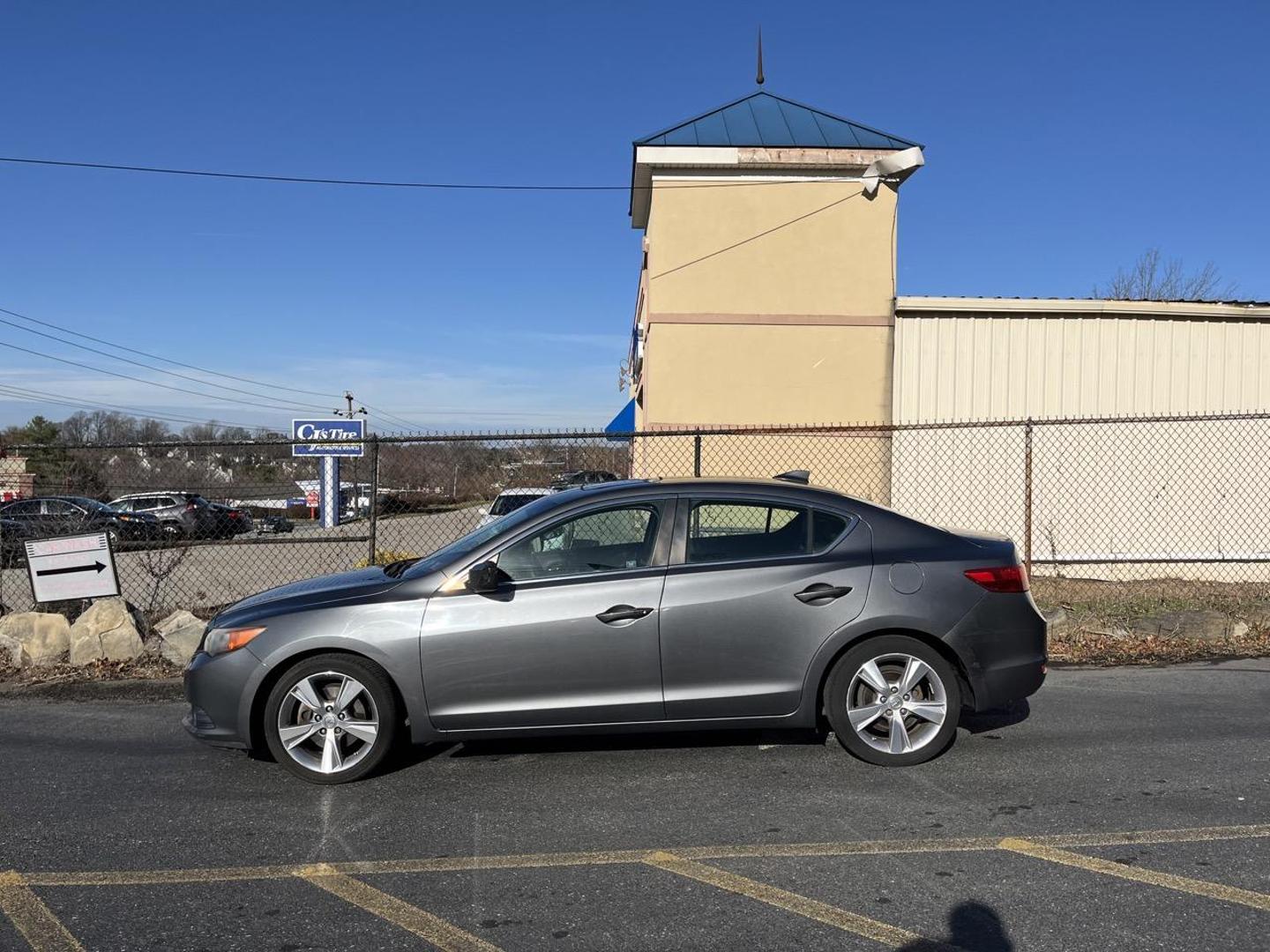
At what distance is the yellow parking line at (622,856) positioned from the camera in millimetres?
4074

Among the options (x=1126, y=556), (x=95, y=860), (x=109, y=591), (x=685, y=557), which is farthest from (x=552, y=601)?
(x=1126, y=556)

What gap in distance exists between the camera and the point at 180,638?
26.8 feet

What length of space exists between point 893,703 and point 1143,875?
5.22 ft

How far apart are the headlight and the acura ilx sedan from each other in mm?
13

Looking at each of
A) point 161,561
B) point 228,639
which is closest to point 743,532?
point 228,639

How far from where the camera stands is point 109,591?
8.76 metres

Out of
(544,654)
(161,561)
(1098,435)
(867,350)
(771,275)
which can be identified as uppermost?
(771,275)

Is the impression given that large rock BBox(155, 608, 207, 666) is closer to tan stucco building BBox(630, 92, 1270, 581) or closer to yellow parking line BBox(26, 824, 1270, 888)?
yellow parking line BBox(26, 824, 1270, 888)

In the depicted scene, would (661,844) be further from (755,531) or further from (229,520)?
(229,520)

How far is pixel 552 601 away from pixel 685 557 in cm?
74

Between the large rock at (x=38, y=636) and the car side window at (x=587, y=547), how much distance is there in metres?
4.95

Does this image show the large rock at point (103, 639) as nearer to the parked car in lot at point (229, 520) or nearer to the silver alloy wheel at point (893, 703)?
the parked car in lot at point (229, 520)

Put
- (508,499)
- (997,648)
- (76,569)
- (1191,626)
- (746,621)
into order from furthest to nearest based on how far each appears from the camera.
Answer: (508,499) < (76,569) < (1191,626) < (997,648) < (746,621)

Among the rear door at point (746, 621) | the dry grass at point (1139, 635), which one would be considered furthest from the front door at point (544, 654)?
the dry grass at point (1139, 635)
